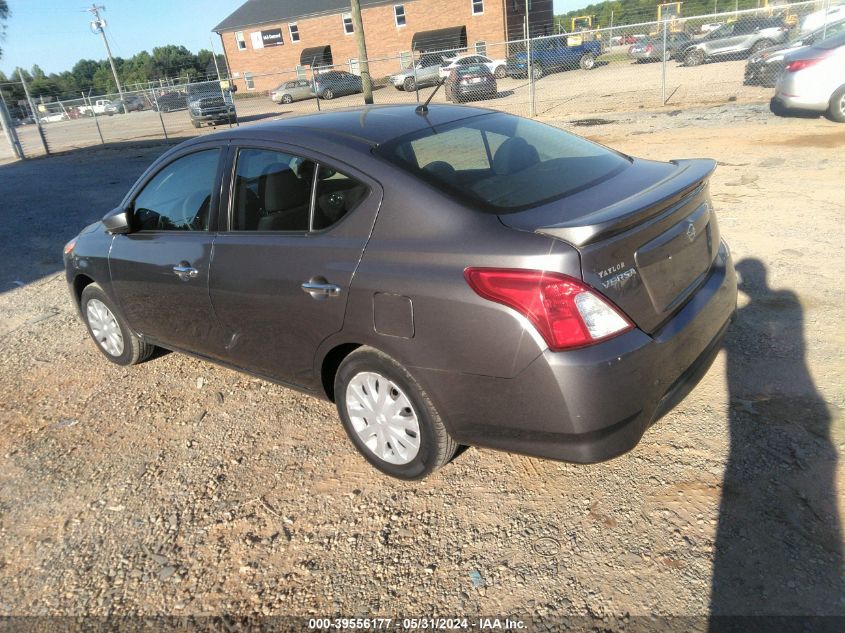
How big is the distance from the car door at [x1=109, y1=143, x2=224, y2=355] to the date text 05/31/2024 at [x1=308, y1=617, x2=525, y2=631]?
6.02 ft

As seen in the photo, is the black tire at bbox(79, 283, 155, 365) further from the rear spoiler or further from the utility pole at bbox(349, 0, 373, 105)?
the utility pole at bbox(349, 0, 373, 105)

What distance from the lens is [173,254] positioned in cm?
358

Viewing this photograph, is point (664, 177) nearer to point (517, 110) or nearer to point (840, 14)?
point (517, 110)

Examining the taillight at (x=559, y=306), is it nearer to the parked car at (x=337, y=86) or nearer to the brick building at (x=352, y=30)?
the parked car at (x=337, y=86)

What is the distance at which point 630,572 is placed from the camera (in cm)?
232

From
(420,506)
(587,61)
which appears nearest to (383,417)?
(420,506)

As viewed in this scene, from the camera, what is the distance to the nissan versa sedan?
2250mm

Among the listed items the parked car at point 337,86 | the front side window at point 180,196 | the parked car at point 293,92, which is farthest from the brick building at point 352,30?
the front side window at point 180,196

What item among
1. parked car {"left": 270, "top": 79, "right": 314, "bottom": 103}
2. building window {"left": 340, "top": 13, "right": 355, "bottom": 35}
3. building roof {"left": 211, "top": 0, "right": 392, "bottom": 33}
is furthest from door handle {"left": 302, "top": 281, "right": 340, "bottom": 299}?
building window {"left": 340, "top": 13, "right": 355, "bottom": 35}

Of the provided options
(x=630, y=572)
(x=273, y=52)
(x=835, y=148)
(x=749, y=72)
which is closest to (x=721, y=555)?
(x=630, y=572)

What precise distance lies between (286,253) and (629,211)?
5.23ft

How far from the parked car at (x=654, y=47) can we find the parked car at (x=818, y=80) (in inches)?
720

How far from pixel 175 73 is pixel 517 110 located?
7864 centimetres

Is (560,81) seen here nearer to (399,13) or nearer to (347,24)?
(399,13)
